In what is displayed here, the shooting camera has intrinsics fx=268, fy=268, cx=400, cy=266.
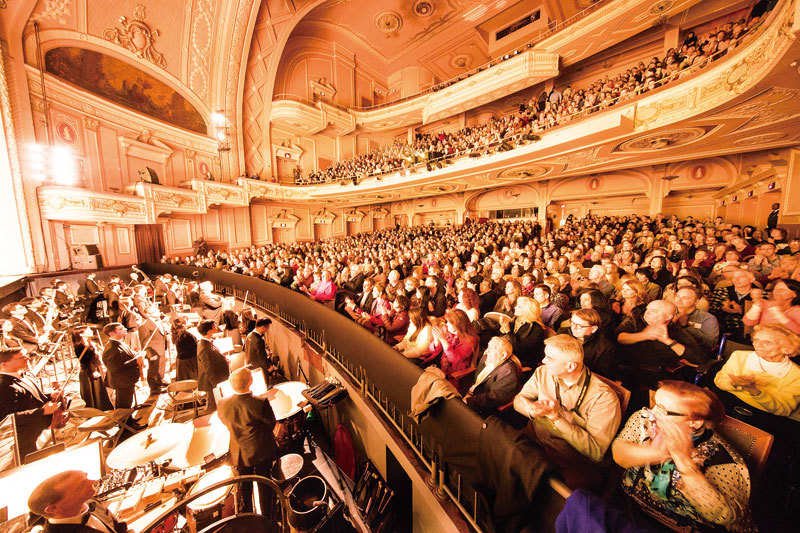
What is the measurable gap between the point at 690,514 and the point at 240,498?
3.11 m

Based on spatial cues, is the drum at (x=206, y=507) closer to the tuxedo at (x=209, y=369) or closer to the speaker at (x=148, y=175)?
the tuxedo at (x=209, y=369)

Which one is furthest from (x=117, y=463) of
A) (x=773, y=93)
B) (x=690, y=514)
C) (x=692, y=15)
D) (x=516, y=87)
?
(x=692, y=15)

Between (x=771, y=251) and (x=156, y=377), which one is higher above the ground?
(x=771, y=251)

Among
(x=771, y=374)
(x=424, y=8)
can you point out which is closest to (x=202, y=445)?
(x=771, y=374)

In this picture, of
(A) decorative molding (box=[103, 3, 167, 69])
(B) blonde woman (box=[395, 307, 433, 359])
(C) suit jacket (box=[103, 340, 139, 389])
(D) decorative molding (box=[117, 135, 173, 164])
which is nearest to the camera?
(B) blonde woman (box=[395, 307, 433, 359])

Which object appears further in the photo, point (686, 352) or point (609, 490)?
point (686, 352)

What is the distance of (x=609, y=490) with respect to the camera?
156 centimetres

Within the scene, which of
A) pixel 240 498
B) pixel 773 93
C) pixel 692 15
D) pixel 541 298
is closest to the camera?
pixel 240 498

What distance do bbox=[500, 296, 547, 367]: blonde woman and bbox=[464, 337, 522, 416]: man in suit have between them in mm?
528

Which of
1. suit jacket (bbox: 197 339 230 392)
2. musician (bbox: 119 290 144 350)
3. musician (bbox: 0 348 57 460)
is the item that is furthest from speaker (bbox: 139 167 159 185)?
suit jacket (bbox: 197 339 230 392)

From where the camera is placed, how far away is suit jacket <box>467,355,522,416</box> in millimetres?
2074

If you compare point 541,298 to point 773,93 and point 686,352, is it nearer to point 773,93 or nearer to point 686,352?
point 686,352

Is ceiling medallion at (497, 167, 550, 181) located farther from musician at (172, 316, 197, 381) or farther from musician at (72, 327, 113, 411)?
musician at (72, 327, 113, 411)

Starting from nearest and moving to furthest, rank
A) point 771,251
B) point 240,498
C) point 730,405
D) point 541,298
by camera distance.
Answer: point 730,405
point 240,498
point 541,298
point 771,251
